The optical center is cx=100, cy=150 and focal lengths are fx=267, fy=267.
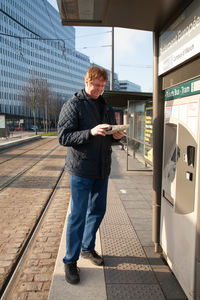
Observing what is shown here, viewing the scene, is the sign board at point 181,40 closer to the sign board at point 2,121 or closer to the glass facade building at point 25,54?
the sign board at point 2,121

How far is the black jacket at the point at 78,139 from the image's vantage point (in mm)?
2428

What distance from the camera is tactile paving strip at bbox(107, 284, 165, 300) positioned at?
2295 mm

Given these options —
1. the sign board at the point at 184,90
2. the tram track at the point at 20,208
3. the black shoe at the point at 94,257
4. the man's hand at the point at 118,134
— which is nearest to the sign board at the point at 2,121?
the tram track at the point at 20,208

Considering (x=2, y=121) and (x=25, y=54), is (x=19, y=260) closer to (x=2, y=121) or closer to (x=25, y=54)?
(x=2, y=121)

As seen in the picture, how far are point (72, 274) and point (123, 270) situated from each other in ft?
1.73

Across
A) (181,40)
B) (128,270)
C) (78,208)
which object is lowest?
(128,270)

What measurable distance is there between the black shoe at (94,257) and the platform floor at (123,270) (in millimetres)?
49

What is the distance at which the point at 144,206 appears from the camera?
4883mm

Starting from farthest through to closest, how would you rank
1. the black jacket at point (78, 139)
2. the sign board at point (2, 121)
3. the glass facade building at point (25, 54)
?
the glass facade building at point (25, 54), the sign board at point (2, 121), the black jacket at point (78, 139)

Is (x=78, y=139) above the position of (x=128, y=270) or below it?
above

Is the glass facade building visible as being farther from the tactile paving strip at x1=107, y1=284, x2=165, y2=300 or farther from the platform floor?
the tactile paving strip at x1=107, y1=284, x2=165, y2=300

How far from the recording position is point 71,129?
8.00 feet

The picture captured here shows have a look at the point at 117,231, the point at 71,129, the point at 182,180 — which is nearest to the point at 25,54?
the point at 117,231

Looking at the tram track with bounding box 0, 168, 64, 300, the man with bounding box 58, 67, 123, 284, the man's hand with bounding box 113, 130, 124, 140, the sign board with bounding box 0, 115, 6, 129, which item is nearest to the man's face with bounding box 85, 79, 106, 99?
the man with bounding box 58, 67, 123, 284
